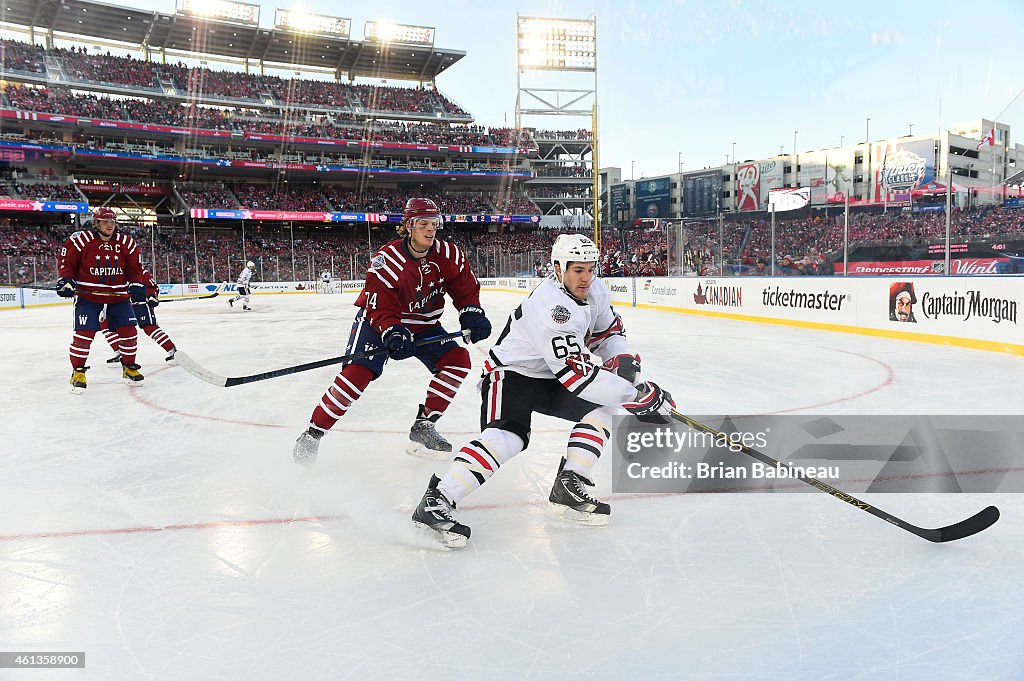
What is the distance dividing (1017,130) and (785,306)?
421 centimetres

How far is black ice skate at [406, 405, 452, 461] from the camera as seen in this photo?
358cm

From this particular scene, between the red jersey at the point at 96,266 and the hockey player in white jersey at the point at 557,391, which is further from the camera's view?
the red jersey at the point at 96,266

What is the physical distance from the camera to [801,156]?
4475 centimetres

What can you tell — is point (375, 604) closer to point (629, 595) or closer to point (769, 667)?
point (629, 595)

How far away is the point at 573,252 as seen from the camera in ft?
8.10

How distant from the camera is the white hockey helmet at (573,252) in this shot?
2463 mm

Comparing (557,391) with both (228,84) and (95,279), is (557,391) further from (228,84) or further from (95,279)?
(228,84)

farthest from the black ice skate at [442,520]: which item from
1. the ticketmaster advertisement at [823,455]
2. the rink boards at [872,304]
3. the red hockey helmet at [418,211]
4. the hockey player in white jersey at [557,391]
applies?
the rink boards at [872,304]

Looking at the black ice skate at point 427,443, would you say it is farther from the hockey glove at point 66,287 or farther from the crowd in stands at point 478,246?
the crowd in stands at point 478,246

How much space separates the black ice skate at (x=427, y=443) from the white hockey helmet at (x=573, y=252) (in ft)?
4.76

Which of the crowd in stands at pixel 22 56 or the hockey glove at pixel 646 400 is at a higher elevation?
the crowd in stands at pixel 22 56

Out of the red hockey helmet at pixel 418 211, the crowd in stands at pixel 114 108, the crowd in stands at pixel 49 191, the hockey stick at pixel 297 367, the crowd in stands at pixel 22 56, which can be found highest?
the crowd in stands at pixel 22 56

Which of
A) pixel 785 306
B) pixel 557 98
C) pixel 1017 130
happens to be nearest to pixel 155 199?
pixel 557 98

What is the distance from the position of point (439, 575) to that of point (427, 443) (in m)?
1.48
